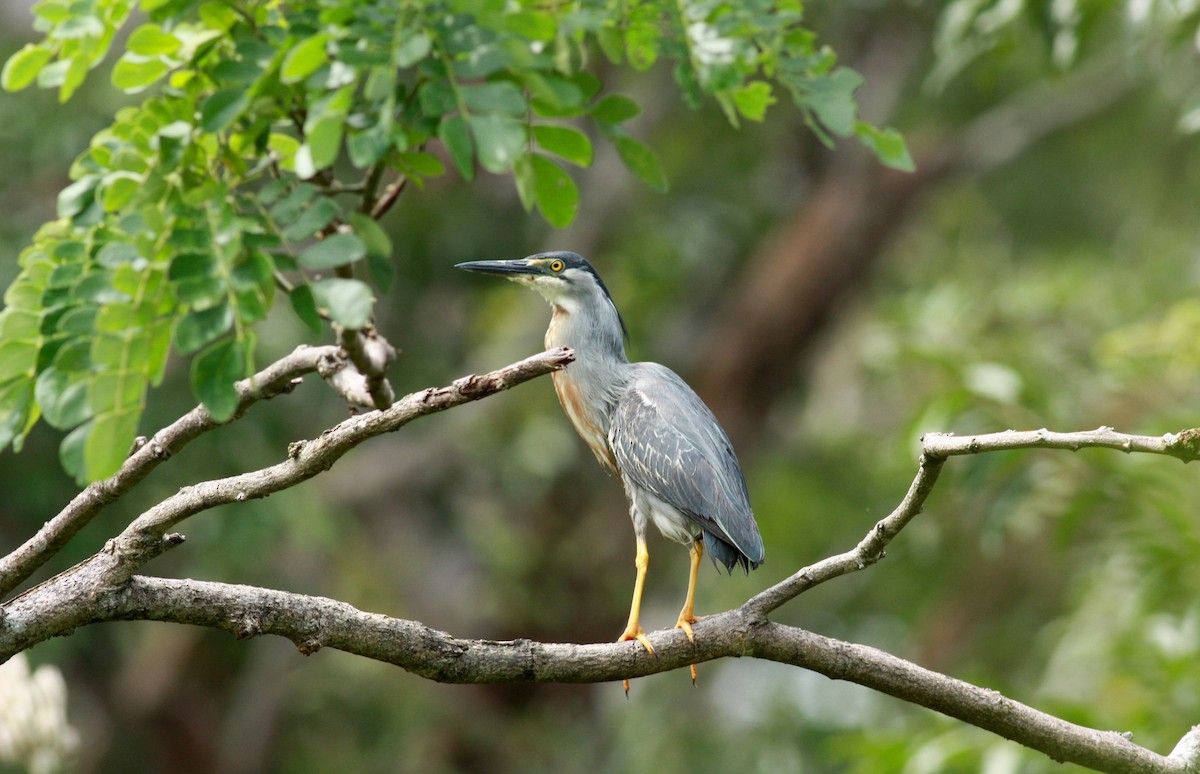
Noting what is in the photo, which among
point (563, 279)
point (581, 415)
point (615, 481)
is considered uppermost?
point (563, 279)

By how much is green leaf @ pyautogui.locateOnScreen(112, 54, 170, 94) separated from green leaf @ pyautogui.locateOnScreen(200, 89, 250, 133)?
9.7 inches

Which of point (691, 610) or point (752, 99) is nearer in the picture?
point (752, 99)

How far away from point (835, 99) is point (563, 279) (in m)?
1.38

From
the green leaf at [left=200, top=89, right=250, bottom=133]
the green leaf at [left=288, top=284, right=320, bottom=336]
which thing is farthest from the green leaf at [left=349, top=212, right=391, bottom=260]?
the green leaf at [left=200, top=89, right=250, bottom=133]

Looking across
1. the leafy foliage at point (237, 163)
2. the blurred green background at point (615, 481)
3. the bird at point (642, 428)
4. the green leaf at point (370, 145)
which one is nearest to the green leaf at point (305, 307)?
the leafy foliage at point (237, 163)

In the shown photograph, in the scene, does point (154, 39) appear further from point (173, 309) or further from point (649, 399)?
point (649, 399)

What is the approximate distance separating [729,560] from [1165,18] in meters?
2.66

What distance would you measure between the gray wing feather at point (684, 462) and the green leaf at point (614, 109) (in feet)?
4.72

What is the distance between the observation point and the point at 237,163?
1.94 m

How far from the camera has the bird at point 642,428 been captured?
132 inches

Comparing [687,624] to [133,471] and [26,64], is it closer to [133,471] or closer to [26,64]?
[133,471]

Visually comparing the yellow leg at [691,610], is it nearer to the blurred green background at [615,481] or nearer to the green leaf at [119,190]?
the green leaf at [119,190]

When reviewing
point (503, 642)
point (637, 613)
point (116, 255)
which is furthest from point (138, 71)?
point (637, 613)

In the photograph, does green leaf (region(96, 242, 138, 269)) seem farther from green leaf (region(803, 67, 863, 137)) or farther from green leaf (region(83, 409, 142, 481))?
green leaf (region(803, 67, 863, 137))
